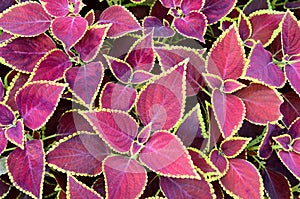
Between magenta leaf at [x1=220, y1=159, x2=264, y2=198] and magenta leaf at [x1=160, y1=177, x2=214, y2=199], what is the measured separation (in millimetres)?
58

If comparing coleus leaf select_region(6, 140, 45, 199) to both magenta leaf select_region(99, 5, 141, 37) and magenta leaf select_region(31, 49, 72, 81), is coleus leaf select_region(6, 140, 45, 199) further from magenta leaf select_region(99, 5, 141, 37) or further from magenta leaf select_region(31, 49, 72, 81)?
magenta leaf select_region(99, 5, 141, 37)

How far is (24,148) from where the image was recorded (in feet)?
2.88

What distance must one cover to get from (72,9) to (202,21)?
276 millimetres

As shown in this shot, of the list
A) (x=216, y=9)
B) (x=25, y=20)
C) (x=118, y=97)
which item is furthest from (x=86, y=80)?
(x=216, y=9)

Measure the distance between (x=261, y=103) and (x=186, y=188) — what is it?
23cm

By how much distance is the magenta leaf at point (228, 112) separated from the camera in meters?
0.86

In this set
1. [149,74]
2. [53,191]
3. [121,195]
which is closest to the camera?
[121,195]

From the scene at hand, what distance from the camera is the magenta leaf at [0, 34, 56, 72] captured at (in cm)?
93

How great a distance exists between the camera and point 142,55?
0.94 meters

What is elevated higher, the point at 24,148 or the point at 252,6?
the point at 252,6

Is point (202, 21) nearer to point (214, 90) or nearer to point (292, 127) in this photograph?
point (214, 90)

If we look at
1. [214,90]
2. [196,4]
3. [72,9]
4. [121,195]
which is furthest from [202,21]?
[121,195]

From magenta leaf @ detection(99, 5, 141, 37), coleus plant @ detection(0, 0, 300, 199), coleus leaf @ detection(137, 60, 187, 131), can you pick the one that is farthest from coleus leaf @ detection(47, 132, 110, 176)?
magenta leaf @ detection(99, 5, 141, 37)

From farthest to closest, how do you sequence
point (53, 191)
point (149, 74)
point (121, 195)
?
point (53, 191) → point (149, 74) → point (121, 195)
